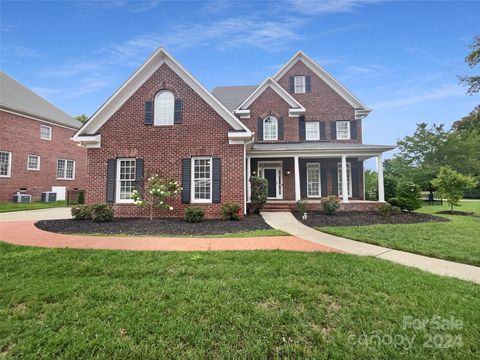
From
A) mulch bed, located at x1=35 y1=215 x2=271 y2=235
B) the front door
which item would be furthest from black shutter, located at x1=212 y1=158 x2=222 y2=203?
the front door

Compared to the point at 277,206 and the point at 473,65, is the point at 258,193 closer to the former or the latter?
the point at 277,206

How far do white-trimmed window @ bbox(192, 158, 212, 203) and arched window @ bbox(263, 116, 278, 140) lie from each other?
702cm

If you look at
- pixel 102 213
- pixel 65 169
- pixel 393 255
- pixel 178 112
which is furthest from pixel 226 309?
pixel 65 169

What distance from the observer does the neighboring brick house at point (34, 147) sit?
17891 millimetres

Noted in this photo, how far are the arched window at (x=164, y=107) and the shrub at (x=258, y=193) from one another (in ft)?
17.0

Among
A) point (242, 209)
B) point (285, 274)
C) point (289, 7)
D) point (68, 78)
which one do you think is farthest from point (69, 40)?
point (285, 274)

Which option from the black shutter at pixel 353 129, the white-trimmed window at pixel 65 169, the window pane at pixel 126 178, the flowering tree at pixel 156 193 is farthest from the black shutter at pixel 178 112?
the white-trimmed window at pixel 65 169

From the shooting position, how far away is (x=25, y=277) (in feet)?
12.8

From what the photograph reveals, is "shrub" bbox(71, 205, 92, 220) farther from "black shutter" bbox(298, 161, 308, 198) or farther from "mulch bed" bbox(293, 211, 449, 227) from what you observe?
"black shutter" bbox(298, 161, 308, 198)

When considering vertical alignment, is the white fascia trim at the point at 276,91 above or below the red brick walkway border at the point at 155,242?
above

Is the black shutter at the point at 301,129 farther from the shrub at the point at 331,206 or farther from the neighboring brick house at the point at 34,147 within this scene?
the neighboring brick house at the point at 34,147

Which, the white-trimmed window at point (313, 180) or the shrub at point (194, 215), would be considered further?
the white-trimmed window at point (313, 180)

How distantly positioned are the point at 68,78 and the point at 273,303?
2238 cm

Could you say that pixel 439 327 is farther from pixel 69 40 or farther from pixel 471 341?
pixel 69 40
